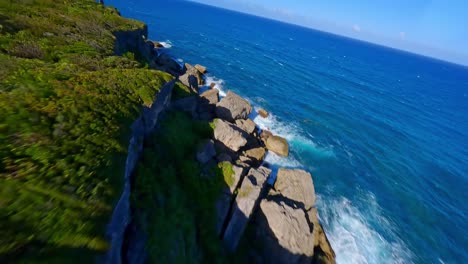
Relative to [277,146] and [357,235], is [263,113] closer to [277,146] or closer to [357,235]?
[277,146]

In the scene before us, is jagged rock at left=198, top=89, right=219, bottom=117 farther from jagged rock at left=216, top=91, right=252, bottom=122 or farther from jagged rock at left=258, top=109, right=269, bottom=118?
jagged rock at left=258, top=109, right=269, bottom=118

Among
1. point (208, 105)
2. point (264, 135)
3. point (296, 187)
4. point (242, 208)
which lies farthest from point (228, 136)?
point (264, 135)

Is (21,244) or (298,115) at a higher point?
(21,244)

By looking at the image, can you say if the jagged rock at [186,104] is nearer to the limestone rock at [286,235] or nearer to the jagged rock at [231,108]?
the jagged rock at [231,108]

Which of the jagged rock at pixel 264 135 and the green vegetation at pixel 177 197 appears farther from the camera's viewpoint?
the jagged rock at pixel 264 135

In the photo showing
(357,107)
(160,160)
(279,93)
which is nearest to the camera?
(160,160)

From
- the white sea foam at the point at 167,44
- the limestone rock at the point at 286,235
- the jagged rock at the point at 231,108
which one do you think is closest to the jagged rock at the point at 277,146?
the jagged rock at the point at 231,108

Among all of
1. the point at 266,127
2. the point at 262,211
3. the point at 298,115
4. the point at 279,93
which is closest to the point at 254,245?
the point at 262,211

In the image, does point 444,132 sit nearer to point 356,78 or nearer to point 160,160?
point 356,78
